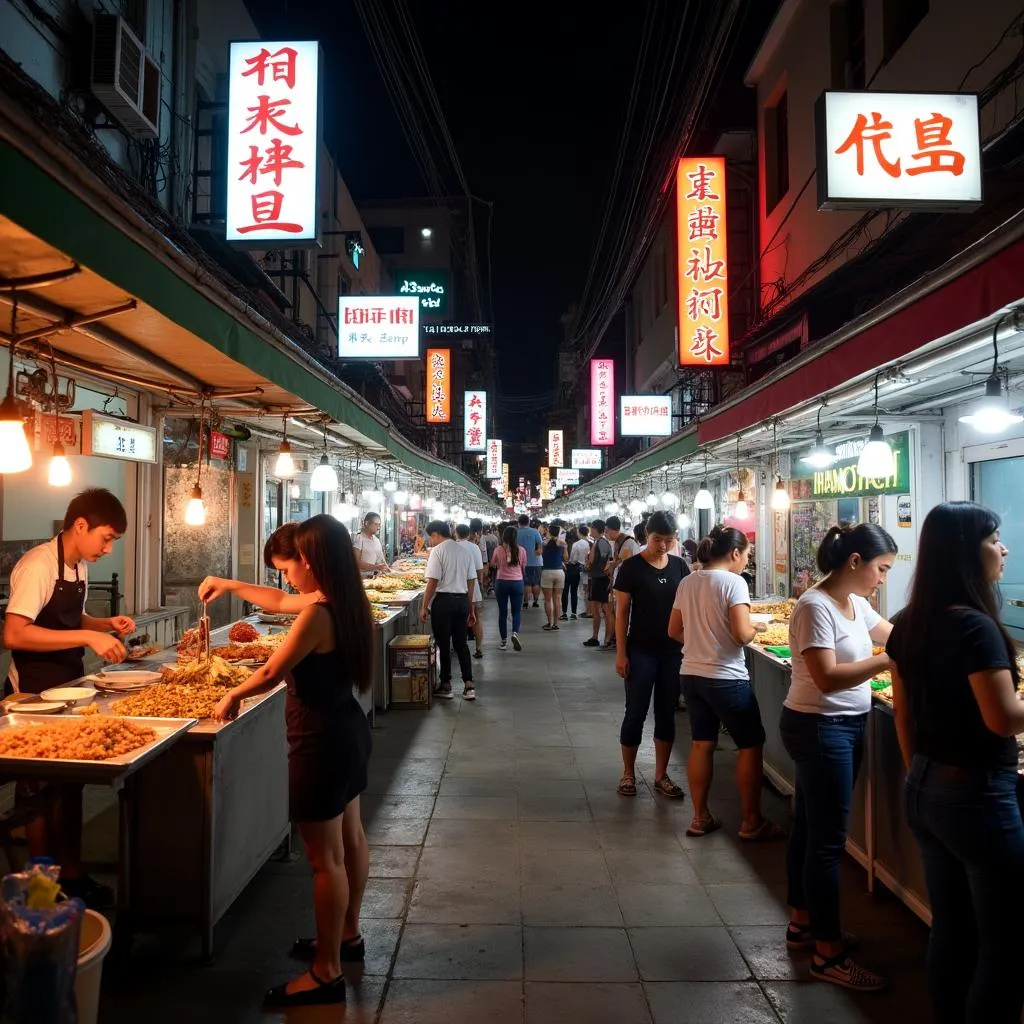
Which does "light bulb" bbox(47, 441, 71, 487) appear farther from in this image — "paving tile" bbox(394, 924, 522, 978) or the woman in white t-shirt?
the woman in white t-shirt

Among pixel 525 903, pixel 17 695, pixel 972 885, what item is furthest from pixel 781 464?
pixel 17 695

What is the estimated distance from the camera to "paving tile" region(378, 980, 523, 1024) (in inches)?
134

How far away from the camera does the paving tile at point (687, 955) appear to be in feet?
12.3

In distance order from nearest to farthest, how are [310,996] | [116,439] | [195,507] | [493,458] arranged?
[310,996] < [116,439] < [195,507] < [493,458]

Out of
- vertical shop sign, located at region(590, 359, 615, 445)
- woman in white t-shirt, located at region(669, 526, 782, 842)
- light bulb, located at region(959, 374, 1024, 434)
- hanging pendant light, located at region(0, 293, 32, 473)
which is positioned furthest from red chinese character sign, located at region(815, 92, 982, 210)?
vertical shop sign, located at region(590, 359, 615, 445)

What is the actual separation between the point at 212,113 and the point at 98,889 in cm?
1116

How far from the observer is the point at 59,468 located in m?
4.81

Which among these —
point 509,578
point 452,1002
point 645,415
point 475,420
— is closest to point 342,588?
point 452,1002

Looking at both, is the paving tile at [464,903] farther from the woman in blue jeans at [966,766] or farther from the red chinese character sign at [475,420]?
the red chinese character sign at [475,420]

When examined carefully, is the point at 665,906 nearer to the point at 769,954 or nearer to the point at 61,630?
the point at 769,954

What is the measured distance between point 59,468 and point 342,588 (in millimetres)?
2497

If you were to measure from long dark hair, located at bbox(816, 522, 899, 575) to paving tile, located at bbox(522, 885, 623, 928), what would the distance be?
231cm

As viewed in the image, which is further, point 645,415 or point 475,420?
point 475,420

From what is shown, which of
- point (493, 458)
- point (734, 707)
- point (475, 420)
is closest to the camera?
point (734, 707)
